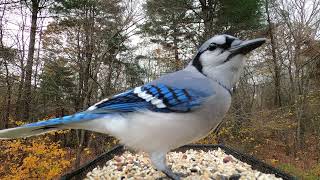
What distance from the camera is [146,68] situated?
47.8 ft

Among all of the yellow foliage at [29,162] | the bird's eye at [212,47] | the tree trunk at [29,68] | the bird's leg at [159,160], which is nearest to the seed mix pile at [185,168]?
the bird's leg at [159,160]

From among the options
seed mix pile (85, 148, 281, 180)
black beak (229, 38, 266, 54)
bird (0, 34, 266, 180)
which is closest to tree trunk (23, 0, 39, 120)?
seed mix pile (85, 148, 281, 180)

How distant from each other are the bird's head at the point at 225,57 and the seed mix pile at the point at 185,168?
876mm

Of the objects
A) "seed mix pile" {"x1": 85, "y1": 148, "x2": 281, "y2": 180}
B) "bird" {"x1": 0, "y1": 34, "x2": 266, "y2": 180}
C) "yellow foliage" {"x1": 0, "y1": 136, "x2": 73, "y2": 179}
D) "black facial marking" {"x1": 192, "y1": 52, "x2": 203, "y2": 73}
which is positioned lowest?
"yellow foliage" {"x1": 0, "y1": 136, "x2": 73, "y2": 179}

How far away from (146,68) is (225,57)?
12.5 m

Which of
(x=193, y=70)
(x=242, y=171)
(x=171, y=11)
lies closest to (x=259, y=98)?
(x=171, y=11)

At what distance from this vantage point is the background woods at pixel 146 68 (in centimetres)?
877

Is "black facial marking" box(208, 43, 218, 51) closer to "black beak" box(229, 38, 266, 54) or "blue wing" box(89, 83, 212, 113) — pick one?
"black beak" box(229, 38, 266, 54)

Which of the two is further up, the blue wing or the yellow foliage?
the blue wing

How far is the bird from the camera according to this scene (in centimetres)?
201

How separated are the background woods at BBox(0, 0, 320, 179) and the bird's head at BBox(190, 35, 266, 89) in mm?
5496

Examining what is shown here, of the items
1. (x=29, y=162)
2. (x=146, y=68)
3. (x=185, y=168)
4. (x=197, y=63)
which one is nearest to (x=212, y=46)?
(x=197, y=63)

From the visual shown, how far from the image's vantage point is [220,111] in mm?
2096

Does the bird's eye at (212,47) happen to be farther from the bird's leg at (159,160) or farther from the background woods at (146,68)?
the background woods at (146,68)
